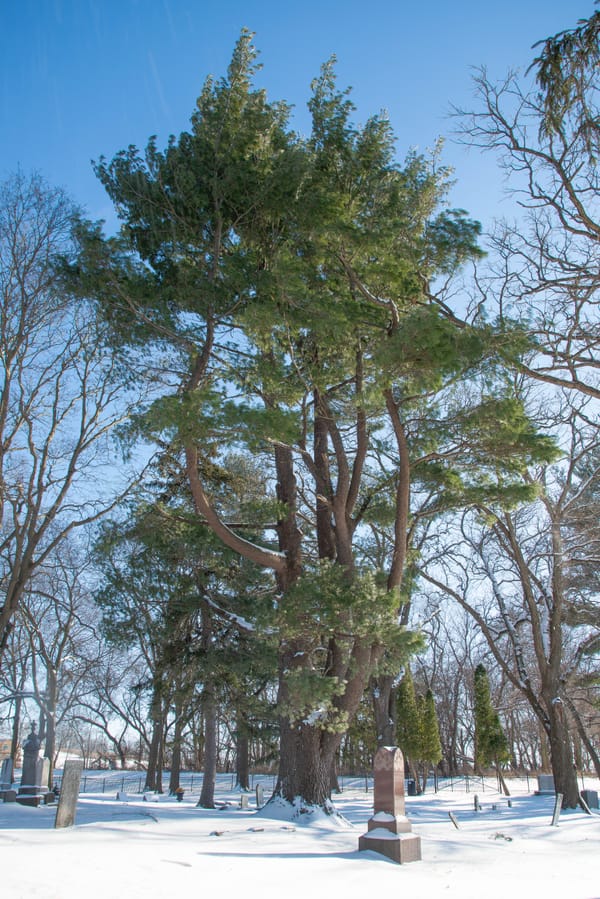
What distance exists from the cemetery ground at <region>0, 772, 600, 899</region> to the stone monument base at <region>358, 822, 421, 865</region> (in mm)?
124

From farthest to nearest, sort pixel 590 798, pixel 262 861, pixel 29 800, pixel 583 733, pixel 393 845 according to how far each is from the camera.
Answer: pixel 583 733
pixel 590 798
pixel 29 800
pixel 393 845
pixel 262 861

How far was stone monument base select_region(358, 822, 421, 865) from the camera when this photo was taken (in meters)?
7.94

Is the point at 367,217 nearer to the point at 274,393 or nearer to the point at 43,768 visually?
the point at 274,393

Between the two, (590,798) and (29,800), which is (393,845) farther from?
(590,798)

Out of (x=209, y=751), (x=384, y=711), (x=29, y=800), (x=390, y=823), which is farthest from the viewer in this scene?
(x=384, y=711)

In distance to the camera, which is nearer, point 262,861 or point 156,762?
point 262,861

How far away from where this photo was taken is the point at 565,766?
18047mm

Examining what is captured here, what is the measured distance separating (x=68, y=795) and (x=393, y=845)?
486 centimetres

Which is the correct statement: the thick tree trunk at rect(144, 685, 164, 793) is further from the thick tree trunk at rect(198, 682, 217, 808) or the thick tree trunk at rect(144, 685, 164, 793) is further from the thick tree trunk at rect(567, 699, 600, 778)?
the thick tree trunk at rect(567, 699, 600, 778)

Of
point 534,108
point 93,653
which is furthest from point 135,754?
point 534,108

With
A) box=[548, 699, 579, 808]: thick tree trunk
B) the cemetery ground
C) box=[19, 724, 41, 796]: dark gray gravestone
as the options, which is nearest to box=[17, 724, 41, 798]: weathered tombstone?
box=[19, 724, 41, 796]: dark gray gravestone

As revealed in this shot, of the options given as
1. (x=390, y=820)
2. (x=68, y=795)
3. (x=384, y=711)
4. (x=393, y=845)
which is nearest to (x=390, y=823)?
(x=390, y=820)

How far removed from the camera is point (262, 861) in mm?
7195

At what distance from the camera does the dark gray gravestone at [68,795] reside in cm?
927
